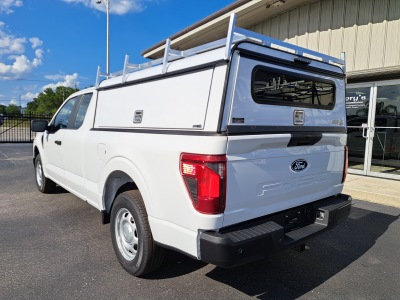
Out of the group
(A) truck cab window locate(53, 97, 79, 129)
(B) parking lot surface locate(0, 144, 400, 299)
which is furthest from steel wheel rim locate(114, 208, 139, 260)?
(A) truck cab window locate(53, 97, 79, 129)

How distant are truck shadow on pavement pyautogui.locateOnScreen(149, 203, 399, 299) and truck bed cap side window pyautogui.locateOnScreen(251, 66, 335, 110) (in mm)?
1733

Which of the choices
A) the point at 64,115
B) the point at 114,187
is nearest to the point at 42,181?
the point at 64,115

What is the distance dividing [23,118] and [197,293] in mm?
20898

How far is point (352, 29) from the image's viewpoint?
8500mm

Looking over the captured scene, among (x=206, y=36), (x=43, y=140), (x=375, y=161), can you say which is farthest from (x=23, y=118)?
(x=375, y=161)

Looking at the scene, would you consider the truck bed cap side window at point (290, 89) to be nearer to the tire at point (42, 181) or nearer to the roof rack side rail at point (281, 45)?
the roof rack side rail at point (281, 45)

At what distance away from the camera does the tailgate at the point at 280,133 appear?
2.46 m

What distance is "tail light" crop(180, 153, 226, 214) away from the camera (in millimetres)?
2301

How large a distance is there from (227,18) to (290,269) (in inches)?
339

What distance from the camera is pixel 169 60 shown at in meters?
3.05

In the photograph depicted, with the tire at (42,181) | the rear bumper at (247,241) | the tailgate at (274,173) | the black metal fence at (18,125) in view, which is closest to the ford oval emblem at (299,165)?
the tailgate at (274,173)

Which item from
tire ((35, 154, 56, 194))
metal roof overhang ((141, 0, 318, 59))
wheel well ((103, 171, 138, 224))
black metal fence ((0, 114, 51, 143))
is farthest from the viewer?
black metal fence ((0, 114, 51, 143))

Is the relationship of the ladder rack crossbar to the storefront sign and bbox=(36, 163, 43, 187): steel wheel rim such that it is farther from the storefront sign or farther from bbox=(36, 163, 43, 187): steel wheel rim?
the storefront sign

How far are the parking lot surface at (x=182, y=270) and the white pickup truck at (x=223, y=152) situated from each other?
320 millimetres
